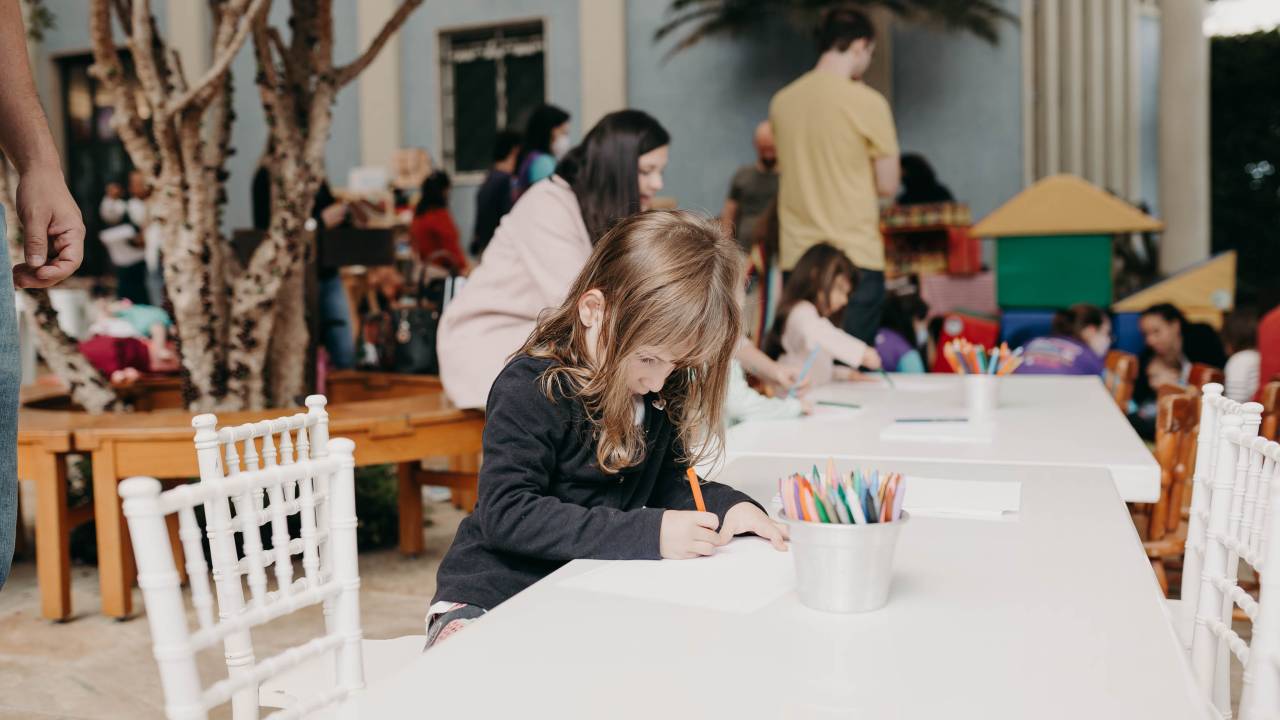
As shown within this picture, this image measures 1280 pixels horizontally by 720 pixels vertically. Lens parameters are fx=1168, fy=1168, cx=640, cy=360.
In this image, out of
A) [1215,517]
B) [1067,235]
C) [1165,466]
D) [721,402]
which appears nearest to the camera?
[1215,517]

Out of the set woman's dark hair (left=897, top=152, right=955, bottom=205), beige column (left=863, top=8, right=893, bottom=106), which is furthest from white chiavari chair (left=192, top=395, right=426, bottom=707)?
beige column (left=863, top=8, right=893, bottom=106)

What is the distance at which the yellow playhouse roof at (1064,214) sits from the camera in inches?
244

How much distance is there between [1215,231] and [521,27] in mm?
8454

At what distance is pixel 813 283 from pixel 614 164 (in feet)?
3.97

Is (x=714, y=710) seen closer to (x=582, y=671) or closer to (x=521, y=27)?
(x=582, y=671)

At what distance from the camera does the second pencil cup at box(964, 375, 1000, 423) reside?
2.60 metres

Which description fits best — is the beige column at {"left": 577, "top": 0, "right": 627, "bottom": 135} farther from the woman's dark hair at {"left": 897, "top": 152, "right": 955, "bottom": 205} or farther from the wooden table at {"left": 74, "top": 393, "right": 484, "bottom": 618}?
the wooden table at {"left": 74, "top": 393, "right": 484, "bottom": 618}

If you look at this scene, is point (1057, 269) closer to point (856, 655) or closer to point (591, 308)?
point (591, 308)

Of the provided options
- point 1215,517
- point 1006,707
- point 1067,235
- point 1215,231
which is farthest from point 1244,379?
point 1215,231

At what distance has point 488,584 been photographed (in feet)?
5.36

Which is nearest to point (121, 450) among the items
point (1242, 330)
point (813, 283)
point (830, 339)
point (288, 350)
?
point (288, 350)

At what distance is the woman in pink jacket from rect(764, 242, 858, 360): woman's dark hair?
0.97 metres

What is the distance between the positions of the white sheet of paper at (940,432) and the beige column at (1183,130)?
7858 millimetres

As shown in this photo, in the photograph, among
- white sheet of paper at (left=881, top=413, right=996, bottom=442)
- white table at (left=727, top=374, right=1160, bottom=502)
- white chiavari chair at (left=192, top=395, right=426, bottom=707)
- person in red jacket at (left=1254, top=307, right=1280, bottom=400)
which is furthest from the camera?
person in red jacket at (left=1254, top=307, right=1280, bottom=400)
